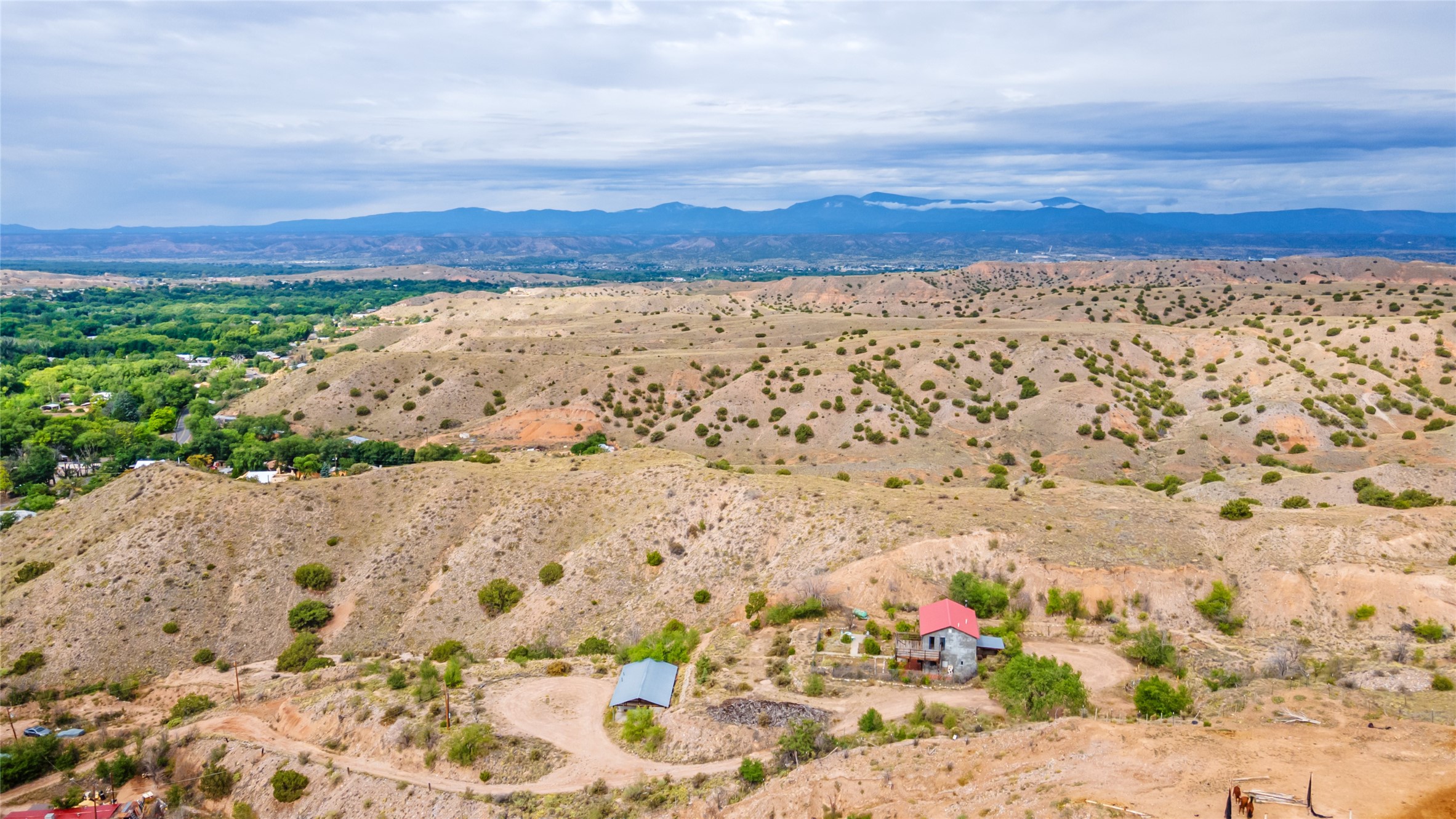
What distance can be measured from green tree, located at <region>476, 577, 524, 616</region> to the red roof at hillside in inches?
923

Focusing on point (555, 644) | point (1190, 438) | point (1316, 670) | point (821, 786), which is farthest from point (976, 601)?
point (1190, 438)

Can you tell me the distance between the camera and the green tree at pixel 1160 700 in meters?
29.3

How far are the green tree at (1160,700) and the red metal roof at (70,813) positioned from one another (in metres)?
39.3

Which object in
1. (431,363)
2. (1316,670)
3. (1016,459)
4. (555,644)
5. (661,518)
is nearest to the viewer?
(1316,670)

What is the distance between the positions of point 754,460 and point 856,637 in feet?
118

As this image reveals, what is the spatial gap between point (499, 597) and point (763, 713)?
20.7 meters

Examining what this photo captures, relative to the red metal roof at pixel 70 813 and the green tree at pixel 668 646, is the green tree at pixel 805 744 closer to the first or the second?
the green tree at pixel 668 646

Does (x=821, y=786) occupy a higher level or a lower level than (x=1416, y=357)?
lower

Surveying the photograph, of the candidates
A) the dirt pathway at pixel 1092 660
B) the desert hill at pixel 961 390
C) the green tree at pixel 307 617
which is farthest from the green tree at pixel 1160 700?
the green tree at pixel 307 617

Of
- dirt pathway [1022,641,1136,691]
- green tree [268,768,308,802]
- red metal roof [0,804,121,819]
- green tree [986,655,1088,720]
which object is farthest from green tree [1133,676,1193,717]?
red metal roof [0,804,121,819]

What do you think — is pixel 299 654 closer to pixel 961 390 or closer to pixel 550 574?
pixel 550 574

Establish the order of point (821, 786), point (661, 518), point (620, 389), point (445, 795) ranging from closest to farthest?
point (821, 786) → point (445, 795) → point (661, 518) → point (620, 389)

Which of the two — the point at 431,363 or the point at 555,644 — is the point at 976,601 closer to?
the point at 555,644

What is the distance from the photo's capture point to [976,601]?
38.8 metres
